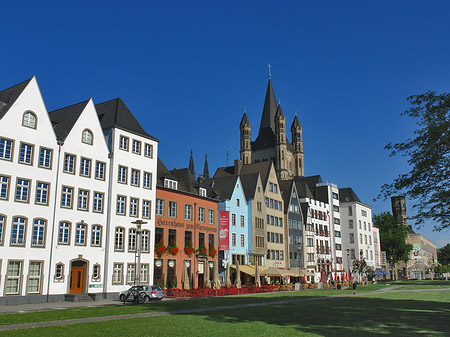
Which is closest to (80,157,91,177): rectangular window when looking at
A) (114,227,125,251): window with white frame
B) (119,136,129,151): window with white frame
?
(119,136,129,151): window with white frame

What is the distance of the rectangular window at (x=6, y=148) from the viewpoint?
1361 inches

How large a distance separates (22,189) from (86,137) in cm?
809

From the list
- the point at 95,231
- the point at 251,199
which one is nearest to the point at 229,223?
the point at 251,199

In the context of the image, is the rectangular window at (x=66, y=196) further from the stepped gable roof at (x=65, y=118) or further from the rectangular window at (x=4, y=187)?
the rectangular window at (x=4, y=187)

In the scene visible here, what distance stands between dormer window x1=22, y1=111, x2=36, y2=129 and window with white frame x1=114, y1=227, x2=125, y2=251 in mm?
12393

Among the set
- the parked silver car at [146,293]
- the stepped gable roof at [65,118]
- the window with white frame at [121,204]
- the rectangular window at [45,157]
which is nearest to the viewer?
the parked silver car at [146,293]

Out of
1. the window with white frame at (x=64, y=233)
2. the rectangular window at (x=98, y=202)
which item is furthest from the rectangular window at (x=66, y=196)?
the rectangular window at (x=98, y=202)

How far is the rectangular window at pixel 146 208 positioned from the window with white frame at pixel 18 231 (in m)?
13.1

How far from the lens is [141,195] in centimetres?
4622

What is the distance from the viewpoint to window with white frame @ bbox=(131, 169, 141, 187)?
150 feet

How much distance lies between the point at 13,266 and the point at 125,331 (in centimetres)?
2142

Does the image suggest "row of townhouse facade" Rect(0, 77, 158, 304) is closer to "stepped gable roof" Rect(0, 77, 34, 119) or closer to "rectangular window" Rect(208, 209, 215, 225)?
"stepped gable roof" Rect(0, 77, 34, 119)

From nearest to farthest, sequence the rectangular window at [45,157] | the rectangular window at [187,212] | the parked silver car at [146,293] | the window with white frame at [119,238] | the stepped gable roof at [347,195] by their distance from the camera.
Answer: the parked silver car at [146,293] < the rectangular window at [45,157] < the window with white frame at [119,238] < the rectangular window at [187,212] < the stepped gable roof at [347,195]

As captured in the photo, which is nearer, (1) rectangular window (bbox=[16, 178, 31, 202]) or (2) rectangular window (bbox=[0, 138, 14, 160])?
(2) rectangular window (bbox=[0, 138, 14, 160])
